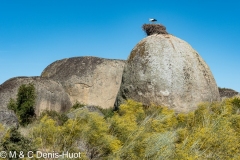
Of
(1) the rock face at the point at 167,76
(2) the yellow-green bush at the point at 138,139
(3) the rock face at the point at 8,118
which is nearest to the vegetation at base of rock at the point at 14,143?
(2) the yellow-green bush at the point at 138,139

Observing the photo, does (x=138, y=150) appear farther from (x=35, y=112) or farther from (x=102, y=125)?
(x=35, y=112)

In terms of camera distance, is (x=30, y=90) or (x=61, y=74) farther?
(x=61, y=74)

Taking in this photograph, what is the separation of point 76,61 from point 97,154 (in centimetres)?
1932

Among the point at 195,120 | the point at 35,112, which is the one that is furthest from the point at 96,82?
the point at 195,120

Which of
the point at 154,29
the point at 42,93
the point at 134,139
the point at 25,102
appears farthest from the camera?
the point at 42,93

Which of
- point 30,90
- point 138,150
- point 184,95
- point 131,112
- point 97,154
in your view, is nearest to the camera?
point 138,150

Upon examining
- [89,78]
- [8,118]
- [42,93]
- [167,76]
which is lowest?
[89,78]

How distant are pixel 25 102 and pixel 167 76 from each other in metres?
7.03

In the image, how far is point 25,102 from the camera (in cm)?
1587

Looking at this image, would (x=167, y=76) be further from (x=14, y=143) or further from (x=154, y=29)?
(x=14, y=143)

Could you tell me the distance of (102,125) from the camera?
5.02 metres

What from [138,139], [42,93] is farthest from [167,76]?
[42,93]

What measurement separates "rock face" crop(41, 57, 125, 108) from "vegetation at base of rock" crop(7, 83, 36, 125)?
561 centimetres

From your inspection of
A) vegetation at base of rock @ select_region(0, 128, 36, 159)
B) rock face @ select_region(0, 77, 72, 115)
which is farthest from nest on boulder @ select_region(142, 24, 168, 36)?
vegetation at base of rock @ select_region(0, 128, 36, 159)
